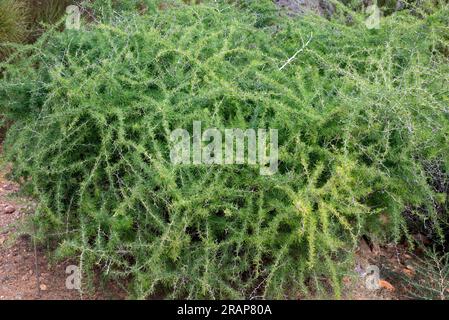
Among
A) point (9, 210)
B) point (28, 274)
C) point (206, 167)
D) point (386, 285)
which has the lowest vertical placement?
point (386, 285)

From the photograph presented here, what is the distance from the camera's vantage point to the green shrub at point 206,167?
2.30 metres

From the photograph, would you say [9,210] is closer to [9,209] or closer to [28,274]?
[9,209]

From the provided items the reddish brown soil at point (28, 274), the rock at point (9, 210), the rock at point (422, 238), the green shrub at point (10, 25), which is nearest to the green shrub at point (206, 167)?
the reddish brown soil at point (28, 274)

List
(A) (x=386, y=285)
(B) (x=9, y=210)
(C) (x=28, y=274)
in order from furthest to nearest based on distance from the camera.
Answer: (B) (x=9, y=210), (A) (x=386, y=285), (C) (x=28, y=274)

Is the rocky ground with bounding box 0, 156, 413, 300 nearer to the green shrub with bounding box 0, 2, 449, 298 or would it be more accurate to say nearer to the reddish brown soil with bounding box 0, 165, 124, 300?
the reddish brown soil with bounding box 0, 165, 124, 300

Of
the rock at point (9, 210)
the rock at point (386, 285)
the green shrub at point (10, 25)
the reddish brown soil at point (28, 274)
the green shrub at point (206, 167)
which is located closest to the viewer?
the green shrub at point (206, 167)

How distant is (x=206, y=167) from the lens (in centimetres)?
233

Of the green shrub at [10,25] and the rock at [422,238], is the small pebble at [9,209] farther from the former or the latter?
the rock at [422,238]

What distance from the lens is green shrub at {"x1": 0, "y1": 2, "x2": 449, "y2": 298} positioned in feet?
7.55

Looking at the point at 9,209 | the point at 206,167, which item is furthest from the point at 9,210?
the point at 206,167

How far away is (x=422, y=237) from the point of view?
10.5 ft

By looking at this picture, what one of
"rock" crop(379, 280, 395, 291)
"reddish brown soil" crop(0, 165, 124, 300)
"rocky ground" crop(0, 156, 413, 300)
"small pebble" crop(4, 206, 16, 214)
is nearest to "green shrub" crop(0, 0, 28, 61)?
"small pebble" crop(4, 206, 16, 214)

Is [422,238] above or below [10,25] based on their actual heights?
below
